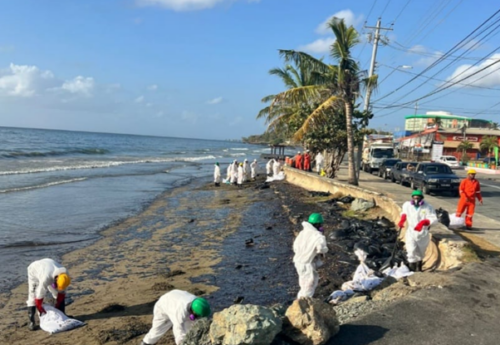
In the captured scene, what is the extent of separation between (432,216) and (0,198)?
18321 millimetres

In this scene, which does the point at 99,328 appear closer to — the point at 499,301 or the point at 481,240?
the point at 499,301

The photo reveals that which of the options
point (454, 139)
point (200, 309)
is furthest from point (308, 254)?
point (454, 139)

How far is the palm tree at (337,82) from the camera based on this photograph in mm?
17062

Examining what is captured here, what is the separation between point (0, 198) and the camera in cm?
1906

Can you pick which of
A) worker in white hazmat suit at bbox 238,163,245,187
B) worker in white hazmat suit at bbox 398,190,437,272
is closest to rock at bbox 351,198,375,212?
worker in white hazmat suit at bbox 398,190,437,272

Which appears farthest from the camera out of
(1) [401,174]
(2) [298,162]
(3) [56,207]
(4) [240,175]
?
(2) [298,162]

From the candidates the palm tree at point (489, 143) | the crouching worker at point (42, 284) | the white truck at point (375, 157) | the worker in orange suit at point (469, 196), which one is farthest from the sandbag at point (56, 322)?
the palm tree at point (489, 143)

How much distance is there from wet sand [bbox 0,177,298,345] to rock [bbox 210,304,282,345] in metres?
1.80

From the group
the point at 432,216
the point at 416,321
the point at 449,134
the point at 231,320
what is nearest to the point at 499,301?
the point at 416,321

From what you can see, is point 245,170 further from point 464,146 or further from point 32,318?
point 464,146

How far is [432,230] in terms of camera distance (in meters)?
8.94

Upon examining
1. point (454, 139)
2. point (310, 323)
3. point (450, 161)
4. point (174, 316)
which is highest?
point (454, 139)

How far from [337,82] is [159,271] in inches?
499

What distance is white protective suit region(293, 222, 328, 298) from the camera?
231 inches
